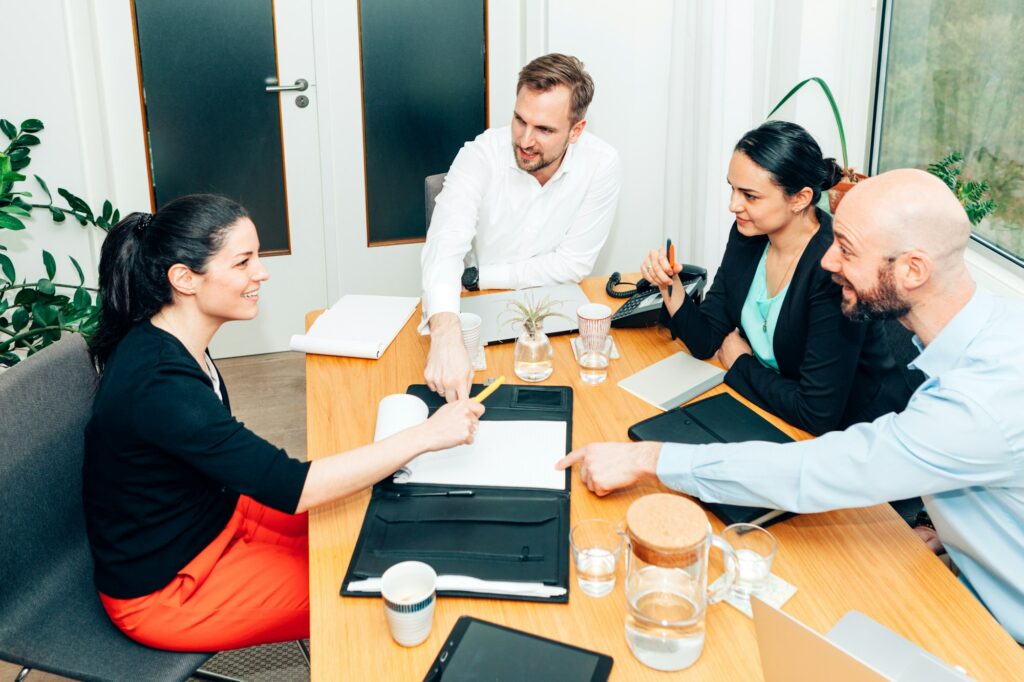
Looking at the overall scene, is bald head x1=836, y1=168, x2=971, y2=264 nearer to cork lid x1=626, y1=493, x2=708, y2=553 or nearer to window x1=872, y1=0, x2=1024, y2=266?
cork lid x1=626, y1=493, x2=708, y2=553

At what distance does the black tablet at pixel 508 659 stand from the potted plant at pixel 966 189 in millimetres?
2101

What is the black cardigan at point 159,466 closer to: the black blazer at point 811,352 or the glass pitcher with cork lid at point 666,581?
the glass pitcher with cork lid at point 666,581

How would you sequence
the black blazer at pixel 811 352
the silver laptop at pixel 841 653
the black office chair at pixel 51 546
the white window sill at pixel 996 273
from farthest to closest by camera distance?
the white window sill at pixel 996 273 < the black blazer at pixel 811 352 < the black office chair at pixel 51 546 < the silver laptop at pixel 841 653

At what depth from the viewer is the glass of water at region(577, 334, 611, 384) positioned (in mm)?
1984

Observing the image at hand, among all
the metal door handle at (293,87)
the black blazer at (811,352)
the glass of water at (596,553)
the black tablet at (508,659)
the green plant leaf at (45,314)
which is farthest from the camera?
the metal door handle at (293,87)

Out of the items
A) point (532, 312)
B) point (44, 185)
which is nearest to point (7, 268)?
point (44, 185)

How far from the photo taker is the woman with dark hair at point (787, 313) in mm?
1821

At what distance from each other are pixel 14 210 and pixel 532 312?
181cm

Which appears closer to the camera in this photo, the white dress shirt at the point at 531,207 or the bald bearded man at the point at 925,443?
the bald bearded man at the point at 925,443

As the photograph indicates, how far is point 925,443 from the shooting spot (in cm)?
134

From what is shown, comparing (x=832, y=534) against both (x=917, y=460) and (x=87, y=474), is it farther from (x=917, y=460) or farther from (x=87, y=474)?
(x=87, y=474)

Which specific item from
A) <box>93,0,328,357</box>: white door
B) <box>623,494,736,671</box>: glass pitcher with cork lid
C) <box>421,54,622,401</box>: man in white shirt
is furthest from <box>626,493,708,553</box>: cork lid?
<box>93,0,328,357</box>: white door

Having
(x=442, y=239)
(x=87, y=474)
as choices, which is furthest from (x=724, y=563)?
(x=442, y=239)

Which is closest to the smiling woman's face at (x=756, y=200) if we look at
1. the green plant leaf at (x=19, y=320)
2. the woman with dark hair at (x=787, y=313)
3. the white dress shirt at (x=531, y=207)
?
the woman with dark hair at (x=787, y=313)
